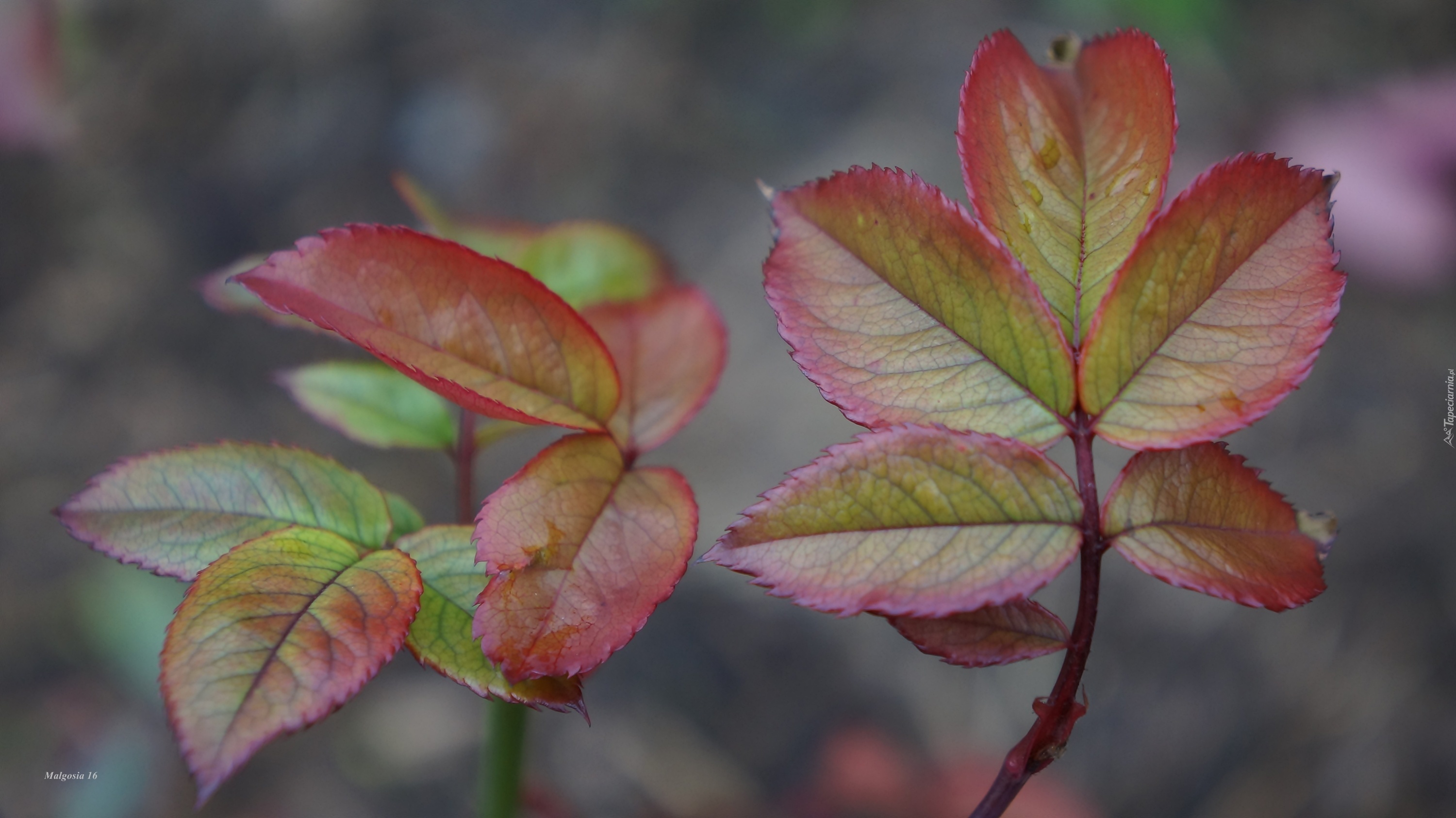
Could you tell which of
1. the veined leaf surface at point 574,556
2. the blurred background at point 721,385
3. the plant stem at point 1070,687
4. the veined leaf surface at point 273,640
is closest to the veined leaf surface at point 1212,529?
the plant stem at point 1070,687

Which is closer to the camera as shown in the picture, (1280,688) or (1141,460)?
(1141,460)

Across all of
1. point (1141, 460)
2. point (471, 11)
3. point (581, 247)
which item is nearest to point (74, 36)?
point (471, 11)

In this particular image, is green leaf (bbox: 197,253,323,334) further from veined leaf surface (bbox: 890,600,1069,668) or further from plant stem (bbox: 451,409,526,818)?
veined leaf surface (bbox: 890,600,1069,668)

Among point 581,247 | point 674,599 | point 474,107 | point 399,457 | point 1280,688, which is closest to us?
point 581,247

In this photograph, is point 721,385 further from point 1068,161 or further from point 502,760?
point 1068,161

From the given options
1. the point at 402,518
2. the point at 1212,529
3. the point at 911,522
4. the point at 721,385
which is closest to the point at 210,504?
the point at 402,518

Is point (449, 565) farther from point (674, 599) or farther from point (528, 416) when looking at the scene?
point (674, 599)
